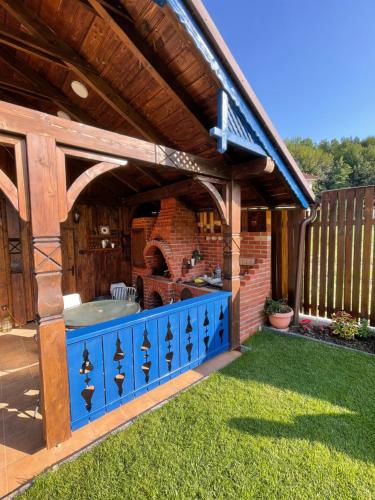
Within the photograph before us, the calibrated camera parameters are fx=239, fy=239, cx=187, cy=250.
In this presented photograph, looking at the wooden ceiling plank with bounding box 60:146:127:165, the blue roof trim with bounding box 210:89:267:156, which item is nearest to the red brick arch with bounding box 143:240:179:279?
the blue roof trim with bounding box 210:89:267:156

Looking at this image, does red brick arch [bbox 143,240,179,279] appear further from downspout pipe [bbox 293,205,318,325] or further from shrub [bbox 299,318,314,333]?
shrub [bbox 299,318,314,333]

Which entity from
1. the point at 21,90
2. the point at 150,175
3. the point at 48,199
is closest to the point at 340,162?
the point at 150,175

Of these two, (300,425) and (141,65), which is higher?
(141,65)

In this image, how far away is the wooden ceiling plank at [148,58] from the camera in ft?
8.15

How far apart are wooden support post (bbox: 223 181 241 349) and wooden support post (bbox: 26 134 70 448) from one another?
225 cm

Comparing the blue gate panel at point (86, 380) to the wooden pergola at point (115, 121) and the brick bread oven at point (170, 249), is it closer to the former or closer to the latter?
A: the wooden pergola at point (115, 121)

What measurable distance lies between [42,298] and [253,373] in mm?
2585

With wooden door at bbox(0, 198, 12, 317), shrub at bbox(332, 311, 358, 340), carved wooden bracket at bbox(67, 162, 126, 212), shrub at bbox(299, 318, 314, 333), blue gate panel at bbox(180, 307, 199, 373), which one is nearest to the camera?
carved wooden bracket at bbox(67, 162, 126, 212)

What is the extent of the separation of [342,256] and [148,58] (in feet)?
13.5

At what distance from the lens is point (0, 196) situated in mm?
4660

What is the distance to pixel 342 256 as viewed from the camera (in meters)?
4.10

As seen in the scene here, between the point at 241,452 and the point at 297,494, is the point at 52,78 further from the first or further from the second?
the point at 297,494

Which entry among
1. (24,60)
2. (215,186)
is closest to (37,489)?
(215,186)

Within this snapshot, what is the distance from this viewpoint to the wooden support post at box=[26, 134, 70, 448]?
74.0 inches
